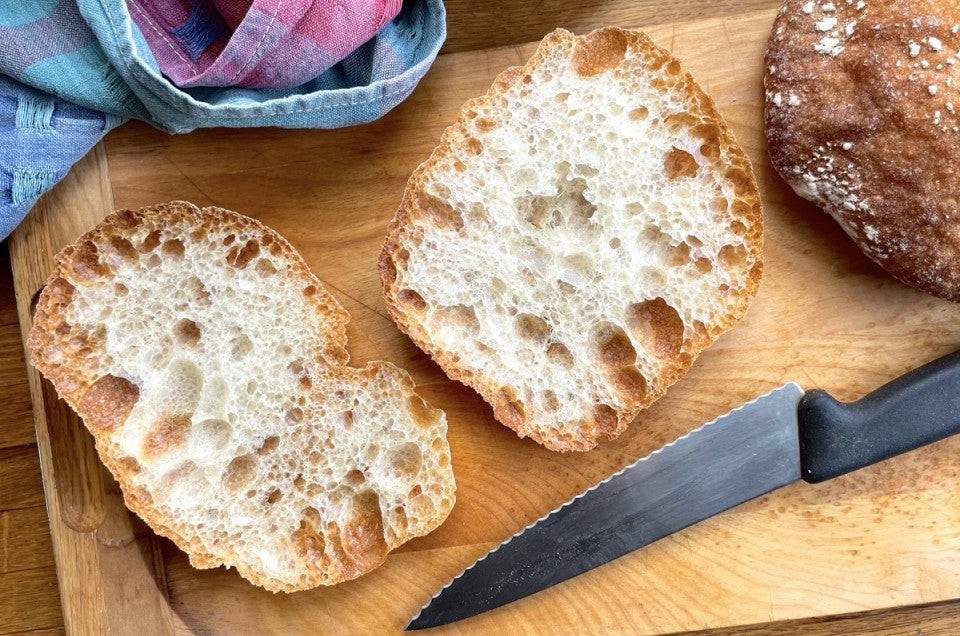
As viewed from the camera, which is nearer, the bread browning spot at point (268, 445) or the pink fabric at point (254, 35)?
the pink fabric at point (254, 35)

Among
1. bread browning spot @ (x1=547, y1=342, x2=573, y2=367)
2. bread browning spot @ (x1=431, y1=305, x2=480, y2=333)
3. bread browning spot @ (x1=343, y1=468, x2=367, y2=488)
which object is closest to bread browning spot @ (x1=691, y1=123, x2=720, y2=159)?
bread browning spot @ (x1=547, y1=342, x2=573, y2=367)

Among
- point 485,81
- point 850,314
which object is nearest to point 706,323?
point 850,314

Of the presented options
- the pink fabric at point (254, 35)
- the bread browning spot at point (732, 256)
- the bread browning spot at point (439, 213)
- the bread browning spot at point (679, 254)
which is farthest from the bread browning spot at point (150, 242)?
the bread browning spot at point (732, 256)

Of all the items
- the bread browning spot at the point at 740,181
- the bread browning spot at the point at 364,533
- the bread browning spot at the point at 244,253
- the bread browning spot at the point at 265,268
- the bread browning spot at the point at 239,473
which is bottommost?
the bread browning spot at the point at 364,533

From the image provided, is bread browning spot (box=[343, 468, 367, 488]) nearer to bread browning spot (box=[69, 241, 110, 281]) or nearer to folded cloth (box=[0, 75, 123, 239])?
bread browning spot (box=[69, 241, 110, 281])

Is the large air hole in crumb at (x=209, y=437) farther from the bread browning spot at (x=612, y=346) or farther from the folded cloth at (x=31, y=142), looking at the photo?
the bread browning spot at (x=612, y=346)

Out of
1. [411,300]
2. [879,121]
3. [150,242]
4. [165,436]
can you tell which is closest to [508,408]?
[411,300]

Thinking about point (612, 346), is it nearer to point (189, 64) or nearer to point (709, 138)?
point (709, 138)
